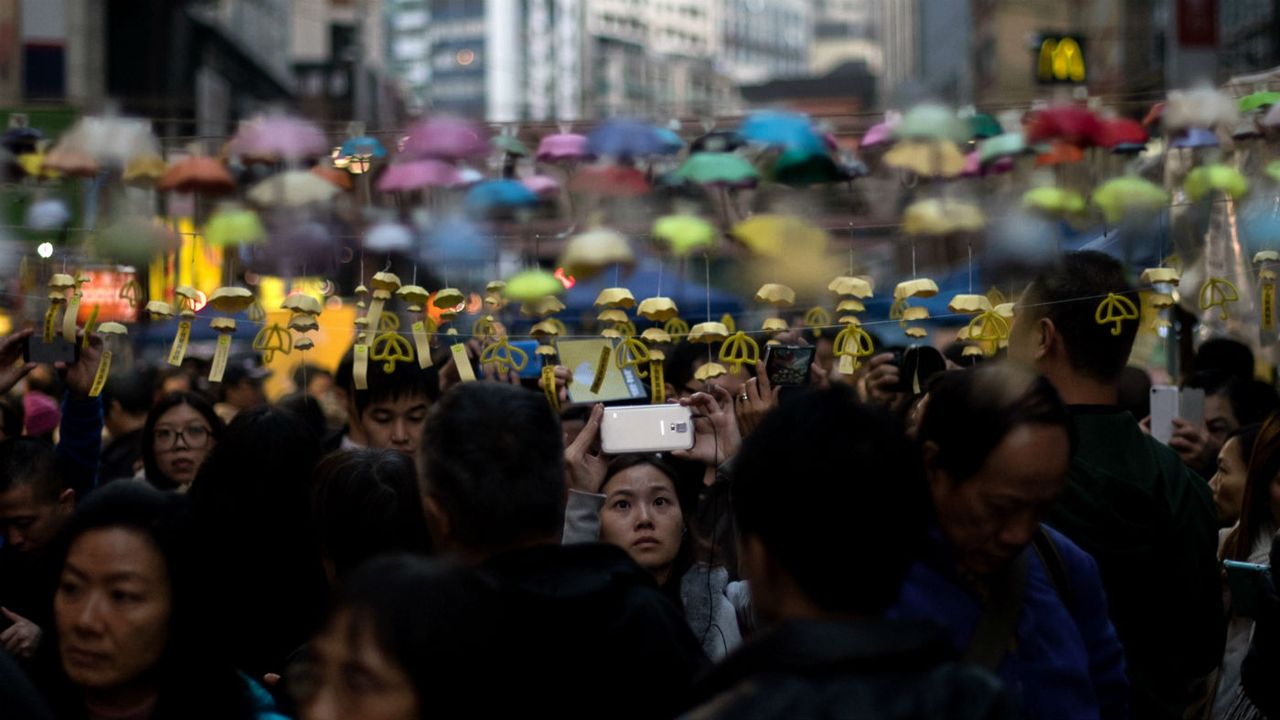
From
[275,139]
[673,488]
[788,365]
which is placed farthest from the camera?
[275,139]

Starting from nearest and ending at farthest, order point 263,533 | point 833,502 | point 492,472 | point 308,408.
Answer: point 833,502
point 492,472
point 263,533
point 308,408

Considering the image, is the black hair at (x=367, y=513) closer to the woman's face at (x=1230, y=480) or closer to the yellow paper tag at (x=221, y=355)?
the yellow paper tag at (x=221, y=355)

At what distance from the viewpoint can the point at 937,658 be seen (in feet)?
6.53

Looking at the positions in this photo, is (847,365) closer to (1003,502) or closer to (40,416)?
(1003,502)

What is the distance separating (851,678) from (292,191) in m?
4.84

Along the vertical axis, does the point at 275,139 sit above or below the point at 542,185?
above

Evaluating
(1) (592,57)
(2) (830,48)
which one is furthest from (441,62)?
(2) (830,48)

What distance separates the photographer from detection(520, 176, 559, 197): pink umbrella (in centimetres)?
692

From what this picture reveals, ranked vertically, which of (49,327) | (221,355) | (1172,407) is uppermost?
(49,327)

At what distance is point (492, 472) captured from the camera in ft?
8.97

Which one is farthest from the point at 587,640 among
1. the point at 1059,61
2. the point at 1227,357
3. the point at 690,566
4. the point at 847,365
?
the point at 1059,61

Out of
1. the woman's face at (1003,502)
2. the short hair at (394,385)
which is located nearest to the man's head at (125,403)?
the short hair at (394,385)

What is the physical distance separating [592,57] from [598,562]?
157 m

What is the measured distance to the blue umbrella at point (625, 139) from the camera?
6484 mm
